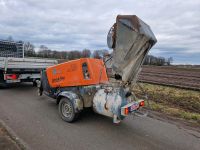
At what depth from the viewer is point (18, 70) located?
7684 millimetres

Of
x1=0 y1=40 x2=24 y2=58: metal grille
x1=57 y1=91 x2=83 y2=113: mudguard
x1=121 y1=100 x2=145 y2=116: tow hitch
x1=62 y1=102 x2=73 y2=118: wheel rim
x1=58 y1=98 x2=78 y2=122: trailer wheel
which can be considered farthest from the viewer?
x1=0 y1=40 x2=24 y2=58: metal grille

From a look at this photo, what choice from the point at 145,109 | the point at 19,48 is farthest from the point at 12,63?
the point at 145,109

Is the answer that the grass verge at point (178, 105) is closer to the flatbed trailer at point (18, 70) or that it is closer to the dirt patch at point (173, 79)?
the dirt patch at point (173, 79)

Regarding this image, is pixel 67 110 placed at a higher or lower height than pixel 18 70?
lower

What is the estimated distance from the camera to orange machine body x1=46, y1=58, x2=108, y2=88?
431 centimetres

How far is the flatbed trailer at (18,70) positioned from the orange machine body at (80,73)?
338cm

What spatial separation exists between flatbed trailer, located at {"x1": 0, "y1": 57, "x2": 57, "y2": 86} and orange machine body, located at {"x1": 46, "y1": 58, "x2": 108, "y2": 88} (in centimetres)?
338

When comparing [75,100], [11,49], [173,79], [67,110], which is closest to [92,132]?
[75,100]

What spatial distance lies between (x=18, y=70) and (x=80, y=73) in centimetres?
447

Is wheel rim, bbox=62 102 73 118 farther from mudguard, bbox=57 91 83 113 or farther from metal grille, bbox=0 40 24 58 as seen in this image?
metal grille, bbox=0 40 24 58

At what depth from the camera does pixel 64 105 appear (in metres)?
4.72

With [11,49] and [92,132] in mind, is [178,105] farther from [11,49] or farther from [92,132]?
[11,49]

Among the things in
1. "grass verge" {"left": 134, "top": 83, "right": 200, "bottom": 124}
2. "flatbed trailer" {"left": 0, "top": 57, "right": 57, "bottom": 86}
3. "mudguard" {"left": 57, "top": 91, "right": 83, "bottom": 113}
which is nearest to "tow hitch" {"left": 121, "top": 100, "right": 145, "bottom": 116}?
"mudguard" {"left": 57, "top": 91, "right": 83, "bottom": 113}

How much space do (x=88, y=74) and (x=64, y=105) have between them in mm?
1120
